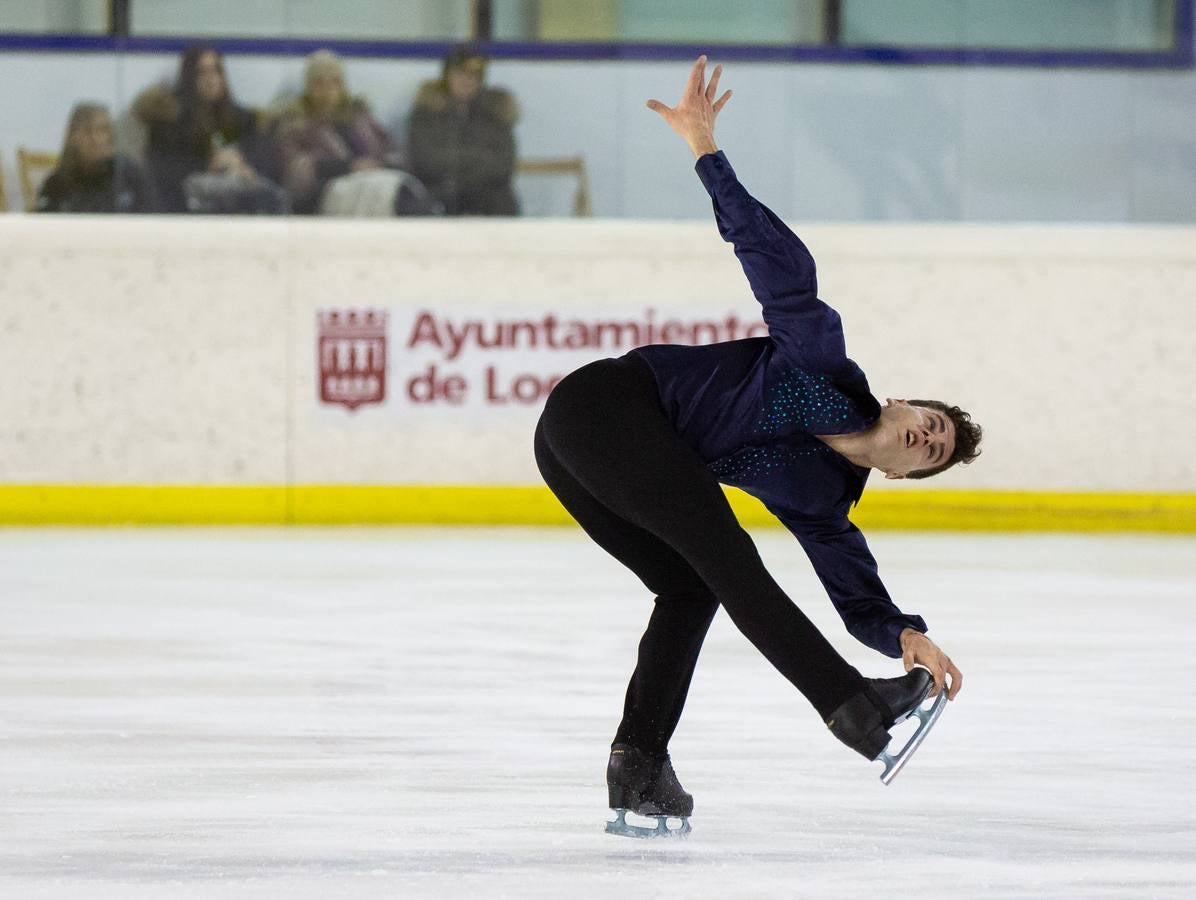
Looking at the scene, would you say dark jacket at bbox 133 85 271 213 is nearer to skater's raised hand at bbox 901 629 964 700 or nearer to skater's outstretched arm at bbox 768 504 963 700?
skater's outstretched arm at bbox 768 504 963 700

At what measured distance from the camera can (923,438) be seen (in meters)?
2.58

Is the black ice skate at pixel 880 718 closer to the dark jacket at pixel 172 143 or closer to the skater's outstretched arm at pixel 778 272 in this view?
the skater's outstretched arm at pixel 778 272

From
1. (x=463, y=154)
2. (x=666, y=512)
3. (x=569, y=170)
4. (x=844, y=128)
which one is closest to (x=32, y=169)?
(x=463, y=154)

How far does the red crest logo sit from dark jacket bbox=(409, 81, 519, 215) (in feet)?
2.02

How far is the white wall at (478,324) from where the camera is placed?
788cm

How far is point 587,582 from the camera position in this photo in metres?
6.14

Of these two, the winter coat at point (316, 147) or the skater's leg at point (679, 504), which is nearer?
the skater's leg at point (679, 504)

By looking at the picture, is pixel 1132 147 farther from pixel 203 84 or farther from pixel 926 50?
pixel 203 84

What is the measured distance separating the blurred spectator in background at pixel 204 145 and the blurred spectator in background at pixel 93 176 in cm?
10

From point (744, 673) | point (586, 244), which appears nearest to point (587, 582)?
point (744, 673)

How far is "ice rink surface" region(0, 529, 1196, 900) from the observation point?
2580 mm

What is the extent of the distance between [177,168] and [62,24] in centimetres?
80

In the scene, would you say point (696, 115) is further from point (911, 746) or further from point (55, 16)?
point (55, 16)

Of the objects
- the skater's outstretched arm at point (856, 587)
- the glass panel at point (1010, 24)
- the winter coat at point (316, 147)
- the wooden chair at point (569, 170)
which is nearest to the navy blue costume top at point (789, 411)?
the skater's outstretched arm at point (856, 587)
